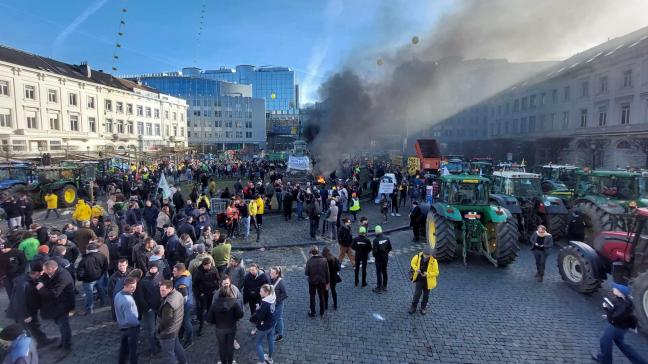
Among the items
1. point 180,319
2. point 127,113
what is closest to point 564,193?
point 180,319

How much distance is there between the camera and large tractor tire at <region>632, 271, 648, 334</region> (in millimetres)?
5672

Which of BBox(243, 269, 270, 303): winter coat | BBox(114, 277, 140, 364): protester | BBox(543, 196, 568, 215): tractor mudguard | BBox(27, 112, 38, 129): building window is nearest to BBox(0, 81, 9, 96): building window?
BBox(27, 112, 38, 129): building window

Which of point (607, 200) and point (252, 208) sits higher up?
point (607, 200)

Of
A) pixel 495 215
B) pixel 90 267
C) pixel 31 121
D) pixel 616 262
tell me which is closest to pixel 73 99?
pixel 31 121

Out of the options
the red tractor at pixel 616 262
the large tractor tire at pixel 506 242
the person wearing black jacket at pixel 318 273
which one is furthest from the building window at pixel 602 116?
the person wearing black jacket at pixel 318 273

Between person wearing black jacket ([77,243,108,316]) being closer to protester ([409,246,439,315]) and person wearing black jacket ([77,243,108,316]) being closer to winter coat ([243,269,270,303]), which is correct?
winter coat ([243,269,270,303])

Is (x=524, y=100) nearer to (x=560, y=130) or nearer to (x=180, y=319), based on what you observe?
(x=560, y=130)

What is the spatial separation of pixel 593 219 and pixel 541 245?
11.3ft

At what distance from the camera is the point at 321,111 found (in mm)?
33125

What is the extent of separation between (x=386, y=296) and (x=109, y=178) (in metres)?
21.2

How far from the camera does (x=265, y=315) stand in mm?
5000

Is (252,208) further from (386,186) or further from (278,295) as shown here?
(278,295)

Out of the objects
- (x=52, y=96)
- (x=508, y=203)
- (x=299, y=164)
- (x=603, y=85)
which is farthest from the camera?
(x=52, y=96)

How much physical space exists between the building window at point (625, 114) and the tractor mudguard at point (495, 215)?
30641mm
